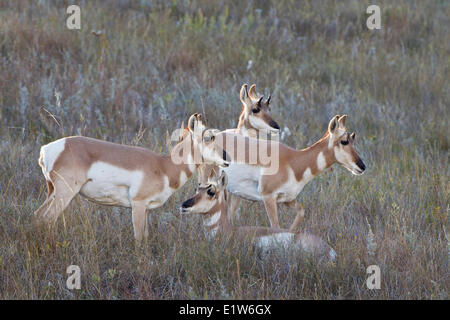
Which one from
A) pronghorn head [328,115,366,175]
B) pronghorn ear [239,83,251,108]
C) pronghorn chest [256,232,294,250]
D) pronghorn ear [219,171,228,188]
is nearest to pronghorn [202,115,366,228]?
pronghorn head [328,115,366,175]

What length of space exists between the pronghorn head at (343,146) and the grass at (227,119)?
55 centimetres

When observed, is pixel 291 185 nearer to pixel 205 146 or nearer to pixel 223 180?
pixel 223 180

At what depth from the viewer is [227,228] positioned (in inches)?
245

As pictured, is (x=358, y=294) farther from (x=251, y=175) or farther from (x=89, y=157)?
(x=89, y=157)

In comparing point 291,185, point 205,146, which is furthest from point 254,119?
point 205,146

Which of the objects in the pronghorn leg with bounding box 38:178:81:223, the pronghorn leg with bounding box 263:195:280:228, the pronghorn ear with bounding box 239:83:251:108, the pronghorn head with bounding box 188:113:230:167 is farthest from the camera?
the pronghorn ear with bounding box 239:83:251:108

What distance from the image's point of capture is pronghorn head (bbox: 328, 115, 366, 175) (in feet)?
21.3

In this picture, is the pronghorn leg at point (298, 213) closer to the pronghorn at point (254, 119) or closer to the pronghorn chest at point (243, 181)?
the pronghorn chest at point (243, 181)

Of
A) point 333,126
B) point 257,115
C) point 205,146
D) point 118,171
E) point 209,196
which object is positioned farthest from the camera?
point 257,115

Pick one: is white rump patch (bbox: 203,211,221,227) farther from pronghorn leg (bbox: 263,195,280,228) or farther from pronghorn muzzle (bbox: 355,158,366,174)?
pronghorn muzzle (bbox: 355,158,366,174)

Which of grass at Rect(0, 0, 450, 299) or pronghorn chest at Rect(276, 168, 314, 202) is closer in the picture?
grass at Rect(0, 0, 450, 299)

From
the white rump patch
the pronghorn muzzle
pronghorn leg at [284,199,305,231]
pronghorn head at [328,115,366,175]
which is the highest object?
pronghorn head at [328,115,366,175]

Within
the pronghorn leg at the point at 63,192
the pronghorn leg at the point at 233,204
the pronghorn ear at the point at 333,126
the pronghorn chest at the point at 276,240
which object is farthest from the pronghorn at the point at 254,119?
the pronghorn leg at the point at 63,192

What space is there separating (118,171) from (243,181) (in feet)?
5.63
